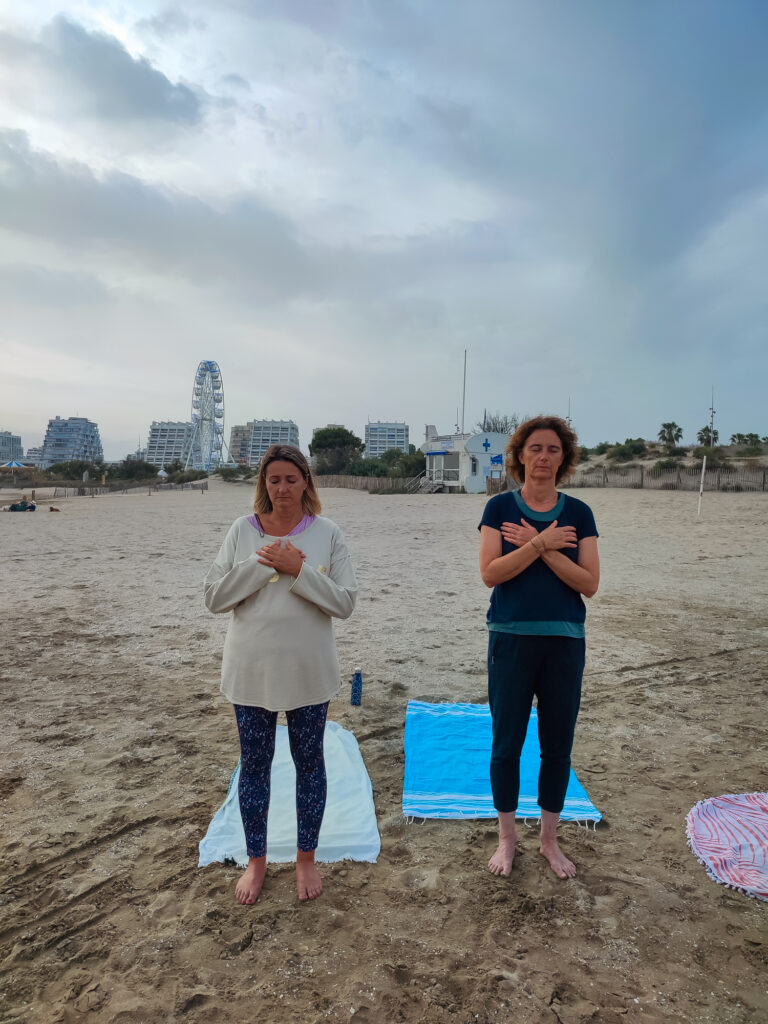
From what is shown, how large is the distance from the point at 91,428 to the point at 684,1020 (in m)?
213

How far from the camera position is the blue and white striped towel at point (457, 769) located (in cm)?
298

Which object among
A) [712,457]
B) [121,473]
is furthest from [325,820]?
[121,473]

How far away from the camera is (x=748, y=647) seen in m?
5.68

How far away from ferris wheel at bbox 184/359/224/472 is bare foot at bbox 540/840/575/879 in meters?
103

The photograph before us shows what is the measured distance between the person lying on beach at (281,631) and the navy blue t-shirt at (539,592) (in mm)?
654

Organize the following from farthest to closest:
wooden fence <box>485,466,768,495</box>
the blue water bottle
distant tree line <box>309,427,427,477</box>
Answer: distant tree line <box>309,427,427,477</box> < wooden fence <box>485,466,768,495</box> < the blue water bottle

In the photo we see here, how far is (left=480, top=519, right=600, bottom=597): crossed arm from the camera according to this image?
2.27m

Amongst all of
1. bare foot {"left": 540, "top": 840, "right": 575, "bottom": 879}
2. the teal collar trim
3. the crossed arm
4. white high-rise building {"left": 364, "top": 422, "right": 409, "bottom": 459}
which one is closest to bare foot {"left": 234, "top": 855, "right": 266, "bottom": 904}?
bare foot {"left": 540, "top": 840, "right": 575, "bottom": 879}

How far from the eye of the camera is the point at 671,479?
3194 centimetres

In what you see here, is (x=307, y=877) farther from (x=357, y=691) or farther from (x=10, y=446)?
(x=10, y=446)

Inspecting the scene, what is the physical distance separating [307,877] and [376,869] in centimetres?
34

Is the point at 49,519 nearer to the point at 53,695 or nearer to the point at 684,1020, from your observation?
the point at 53,695

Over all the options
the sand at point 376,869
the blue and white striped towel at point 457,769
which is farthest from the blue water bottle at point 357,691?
the blue and white striped towel at point 457,769

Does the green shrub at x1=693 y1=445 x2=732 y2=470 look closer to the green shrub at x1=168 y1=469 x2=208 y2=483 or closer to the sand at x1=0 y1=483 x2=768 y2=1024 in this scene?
the sand at x1=0 y1=483 x2=768 y2=1024
